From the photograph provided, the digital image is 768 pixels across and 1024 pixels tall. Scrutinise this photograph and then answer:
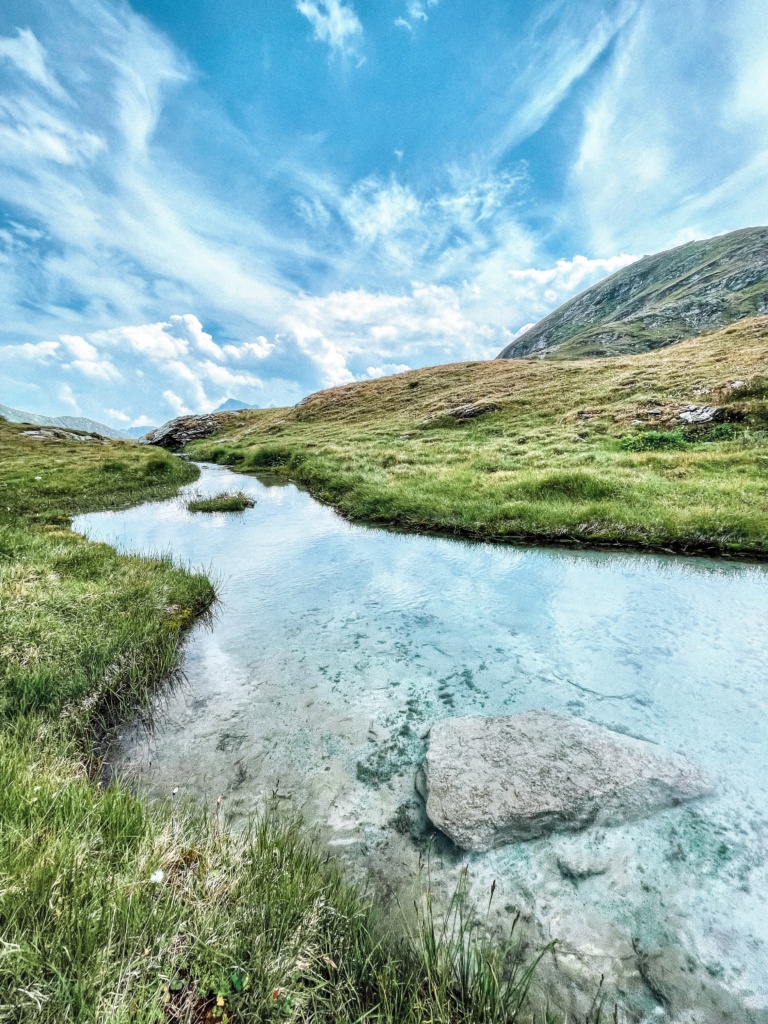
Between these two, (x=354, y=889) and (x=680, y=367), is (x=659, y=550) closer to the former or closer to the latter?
(x=354, y=889)

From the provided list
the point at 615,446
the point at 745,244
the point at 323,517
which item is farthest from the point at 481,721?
the point at 745,244

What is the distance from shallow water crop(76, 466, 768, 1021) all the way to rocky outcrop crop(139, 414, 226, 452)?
83.6 m

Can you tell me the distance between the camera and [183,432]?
89312mm

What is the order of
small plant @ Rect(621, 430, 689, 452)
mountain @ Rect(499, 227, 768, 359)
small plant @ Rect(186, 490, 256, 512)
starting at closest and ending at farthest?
1. small plant @ Rect(186, 490, 256, 512)
2. small plant @ Rect(621, 430, 689, 452)
3. mountain @ Rect(499, 227, 768, 359)

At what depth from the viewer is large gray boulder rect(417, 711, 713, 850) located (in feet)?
14.7

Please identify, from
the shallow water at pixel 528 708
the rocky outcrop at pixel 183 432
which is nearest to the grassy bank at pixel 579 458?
the shallow water at pixel 528 708

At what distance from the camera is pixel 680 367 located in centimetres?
4275

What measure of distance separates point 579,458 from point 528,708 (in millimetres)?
21013

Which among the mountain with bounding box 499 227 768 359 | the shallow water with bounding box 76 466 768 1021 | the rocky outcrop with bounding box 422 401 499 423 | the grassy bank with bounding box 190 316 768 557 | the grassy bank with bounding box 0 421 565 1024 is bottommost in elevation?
the shallow water with bounding box 76 466 768 1021

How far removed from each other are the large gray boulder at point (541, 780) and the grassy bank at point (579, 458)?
9796mm

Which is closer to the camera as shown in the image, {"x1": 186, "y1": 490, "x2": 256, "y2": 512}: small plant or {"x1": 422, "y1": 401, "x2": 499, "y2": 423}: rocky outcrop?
{"x1": 186, "y1": 490, "x2": 256, "y2": 512}: small plant

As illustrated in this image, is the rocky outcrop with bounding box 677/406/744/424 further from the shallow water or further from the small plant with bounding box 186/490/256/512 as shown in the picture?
the small plant with bounding box 186/490/256/512

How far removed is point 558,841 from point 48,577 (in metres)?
11.4

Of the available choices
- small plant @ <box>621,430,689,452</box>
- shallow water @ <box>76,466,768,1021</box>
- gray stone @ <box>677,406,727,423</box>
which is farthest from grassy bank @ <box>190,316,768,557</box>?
shallow water @ <box>76,466,768,1021</box>
